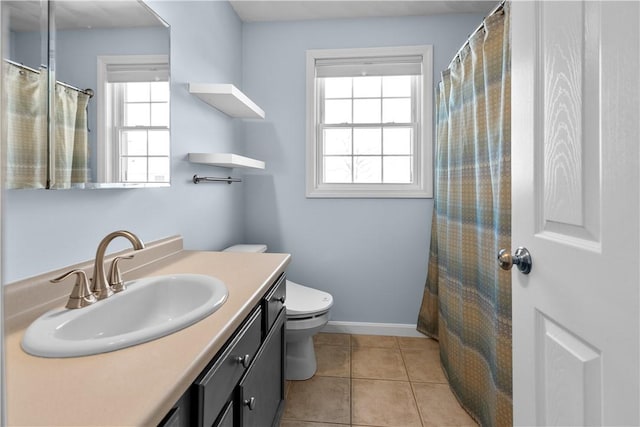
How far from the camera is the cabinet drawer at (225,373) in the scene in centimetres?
69

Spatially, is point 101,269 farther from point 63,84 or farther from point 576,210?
point 576,210

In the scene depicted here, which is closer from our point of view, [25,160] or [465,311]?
[25,160]

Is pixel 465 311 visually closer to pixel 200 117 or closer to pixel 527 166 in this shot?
pixel 527 166

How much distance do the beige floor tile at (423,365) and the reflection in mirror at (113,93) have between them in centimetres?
182

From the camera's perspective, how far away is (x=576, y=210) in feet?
2.27

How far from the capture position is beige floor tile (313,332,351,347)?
2434 millimetres

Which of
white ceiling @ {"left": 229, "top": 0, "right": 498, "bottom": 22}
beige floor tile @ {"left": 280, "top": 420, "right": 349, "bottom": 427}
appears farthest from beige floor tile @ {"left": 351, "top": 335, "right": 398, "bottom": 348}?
white ceiling @ {"left": 229, "top": 0, "right": 498, "bottom": 22}

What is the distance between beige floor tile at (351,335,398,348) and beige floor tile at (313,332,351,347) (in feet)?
0.15

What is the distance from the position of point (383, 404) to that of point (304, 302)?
2.27ft

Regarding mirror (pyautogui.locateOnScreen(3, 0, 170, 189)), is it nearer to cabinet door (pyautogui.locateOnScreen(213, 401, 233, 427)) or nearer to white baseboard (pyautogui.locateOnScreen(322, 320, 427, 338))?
cabinet door (pyautogui.locateOnScreen(213, 401, 233, 427))

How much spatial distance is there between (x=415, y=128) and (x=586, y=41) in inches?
76.2

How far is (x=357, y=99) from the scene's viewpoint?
2.63m

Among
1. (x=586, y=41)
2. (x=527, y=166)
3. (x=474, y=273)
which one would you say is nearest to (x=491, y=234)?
(x=474, y=273)

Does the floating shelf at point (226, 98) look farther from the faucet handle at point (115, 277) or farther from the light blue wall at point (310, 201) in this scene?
the faucet handle at point (115, 277)
